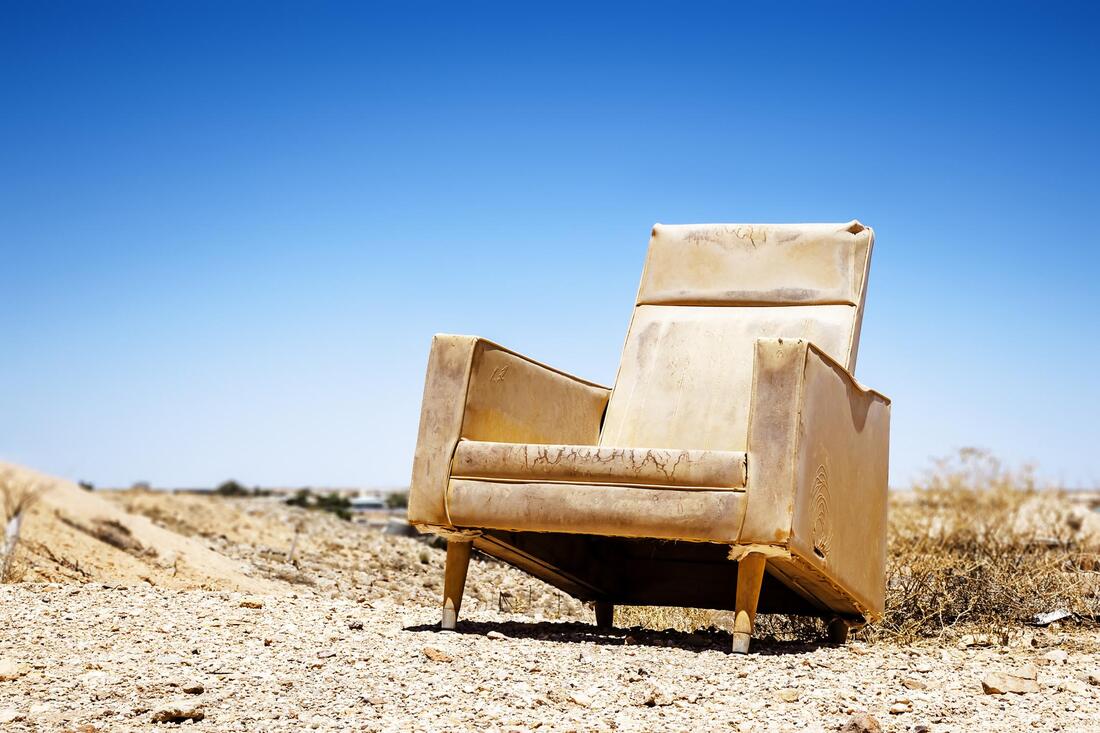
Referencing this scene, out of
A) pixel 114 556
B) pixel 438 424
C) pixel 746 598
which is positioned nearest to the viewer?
pixel 746 598

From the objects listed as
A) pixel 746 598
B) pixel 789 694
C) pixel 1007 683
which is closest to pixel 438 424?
pixel 746 598

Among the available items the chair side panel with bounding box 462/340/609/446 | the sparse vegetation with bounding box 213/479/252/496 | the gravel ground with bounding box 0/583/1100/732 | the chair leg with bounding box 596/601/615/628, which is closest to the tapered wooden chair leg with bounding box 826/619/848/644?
the gravel ground with bounding box 0/583/1100/732

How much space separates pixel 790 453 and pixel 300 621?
1577 mm

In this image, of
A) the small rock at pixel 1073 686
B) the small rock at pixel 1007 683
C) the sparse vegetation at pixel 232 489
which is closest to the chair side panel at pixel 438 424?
the small rock at pixel 1007 683

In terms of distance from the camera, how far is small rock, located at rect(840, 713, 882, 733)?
249cm

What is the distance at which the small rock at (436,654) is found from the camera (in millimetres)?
2992

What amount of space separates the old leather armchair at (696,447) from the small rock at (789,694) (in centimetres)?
42

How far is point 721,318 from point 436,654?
1.99 meters

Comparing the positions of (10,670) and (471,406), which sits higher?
(471,406)

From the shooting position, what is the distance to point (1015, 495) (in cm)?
995

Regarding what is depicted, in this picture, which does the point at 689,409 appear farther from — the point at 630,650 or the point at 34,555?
the point at 34,555

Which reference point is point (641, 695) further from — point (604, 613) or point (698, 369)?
point (698, 369)

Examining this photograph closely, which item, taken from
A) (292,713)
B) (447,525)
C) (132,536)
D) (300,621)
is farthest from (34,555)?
(292,713)

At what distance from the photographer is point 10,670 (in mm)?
2895
